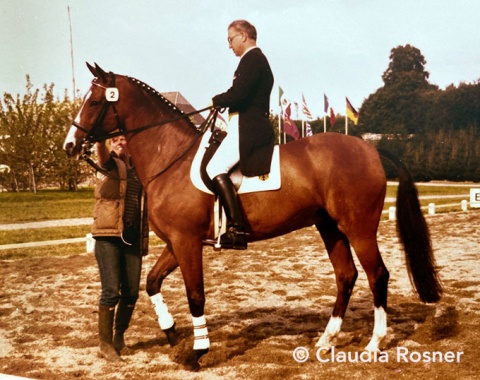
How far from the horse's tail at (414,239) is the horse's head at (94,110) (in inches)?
99.9

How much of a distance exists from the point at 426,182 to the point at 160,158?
45.4ft

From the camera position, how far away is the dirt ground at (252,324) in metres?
4.08

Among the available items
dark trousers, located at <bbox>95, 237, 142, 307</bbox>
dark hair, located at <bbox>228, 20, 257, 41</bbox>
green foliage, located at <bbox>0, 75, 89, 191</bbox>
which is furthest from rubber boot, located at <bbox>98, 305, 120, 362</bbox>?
green foliage, located at <bbox>0, 75, 89, 191</bbox>

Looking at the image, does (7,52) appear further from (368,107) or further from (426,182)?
(368,107)

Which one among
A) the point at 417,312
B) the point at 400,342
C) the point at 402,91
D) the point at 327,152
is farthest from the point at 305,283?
the point at 402,91

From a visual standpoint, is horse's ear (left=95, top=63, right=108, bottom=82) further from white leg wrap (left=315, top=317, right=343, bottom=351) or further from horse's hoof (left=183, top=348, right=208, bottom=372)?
white leg wrap (left=315, top=317, right=343, bottom=351)

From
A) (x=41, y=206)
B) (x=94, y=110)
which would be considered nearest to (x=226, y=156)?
(x=94, y=110)

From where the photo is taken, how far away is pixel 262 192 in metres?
4.30

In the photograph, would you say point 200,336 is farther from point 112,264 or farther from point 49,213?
point 49,213

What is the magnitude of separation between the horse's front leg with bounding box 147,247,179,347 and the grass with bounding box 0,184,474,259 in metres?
6.42

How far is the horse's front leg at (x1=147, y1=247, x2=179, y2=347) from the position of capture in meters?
4.60

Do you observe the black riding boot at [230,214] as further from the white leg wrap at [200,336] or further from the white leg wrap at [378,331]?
the white leg wrap at [378,331]

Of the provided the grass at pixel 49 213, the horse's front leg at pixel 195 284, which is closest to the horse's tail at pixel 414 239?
the horse's front leg at pixel 195 284

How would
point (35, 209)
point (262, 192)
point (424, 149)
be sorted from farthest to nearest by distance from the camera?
point (35, 209) < point (424, 149) < point (262, 192)
